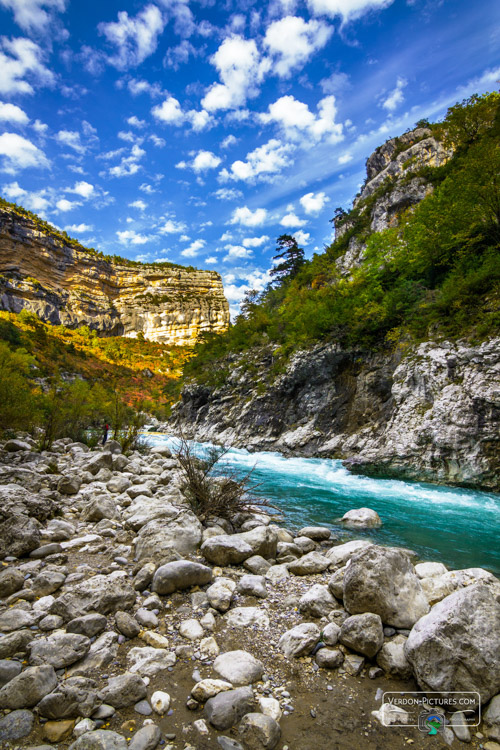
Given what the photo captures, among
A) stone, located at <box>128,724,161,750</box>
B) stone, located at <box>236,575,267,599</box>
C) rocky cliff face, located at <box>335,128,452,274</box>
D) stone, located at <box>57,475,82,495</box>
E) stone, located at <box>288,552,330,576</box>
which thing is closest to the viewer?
stone, located at <box>128,724,161,750</box>

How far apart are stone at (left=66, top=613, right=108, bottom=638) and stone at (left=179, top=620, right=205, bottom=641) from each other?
2.56 feet

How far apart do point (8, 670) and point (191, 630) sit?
5.12 feet

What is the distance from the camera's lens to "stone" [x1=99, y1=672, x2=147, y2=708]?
2.30m

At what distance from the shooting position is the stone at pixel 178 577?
12.8 feet

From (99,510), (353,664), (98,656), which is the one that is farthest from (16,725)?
(99,510)

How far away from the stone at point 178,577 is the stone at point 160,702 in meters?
1.48

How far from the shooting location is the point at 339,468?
45.4ft

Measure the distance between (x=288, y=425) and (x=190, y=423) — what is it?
13.1m

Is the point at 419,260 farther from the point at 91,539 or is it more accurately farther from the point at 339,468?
the point at 91,539

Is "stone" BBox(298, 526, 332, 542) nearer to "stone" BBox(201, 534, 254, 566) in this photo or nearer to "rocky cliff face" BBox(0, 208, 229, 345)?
"stone" BBox(201, 534, 254, 566)

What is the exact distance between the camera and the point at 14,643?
2.64 meters

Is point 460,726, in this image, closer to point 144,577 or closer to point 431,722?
point 431,722

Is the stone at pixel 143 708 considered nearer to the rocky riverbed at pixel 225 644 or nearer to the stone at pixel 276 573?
the rocky riverbed at pixel 225 644

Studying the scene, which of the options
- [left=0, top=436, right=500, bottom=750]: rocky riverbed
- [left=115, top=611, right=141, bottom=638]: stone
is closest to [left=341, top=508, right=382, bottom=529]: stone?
[left=0, top=436, right=500, bottom=750]: rocky riverbed
